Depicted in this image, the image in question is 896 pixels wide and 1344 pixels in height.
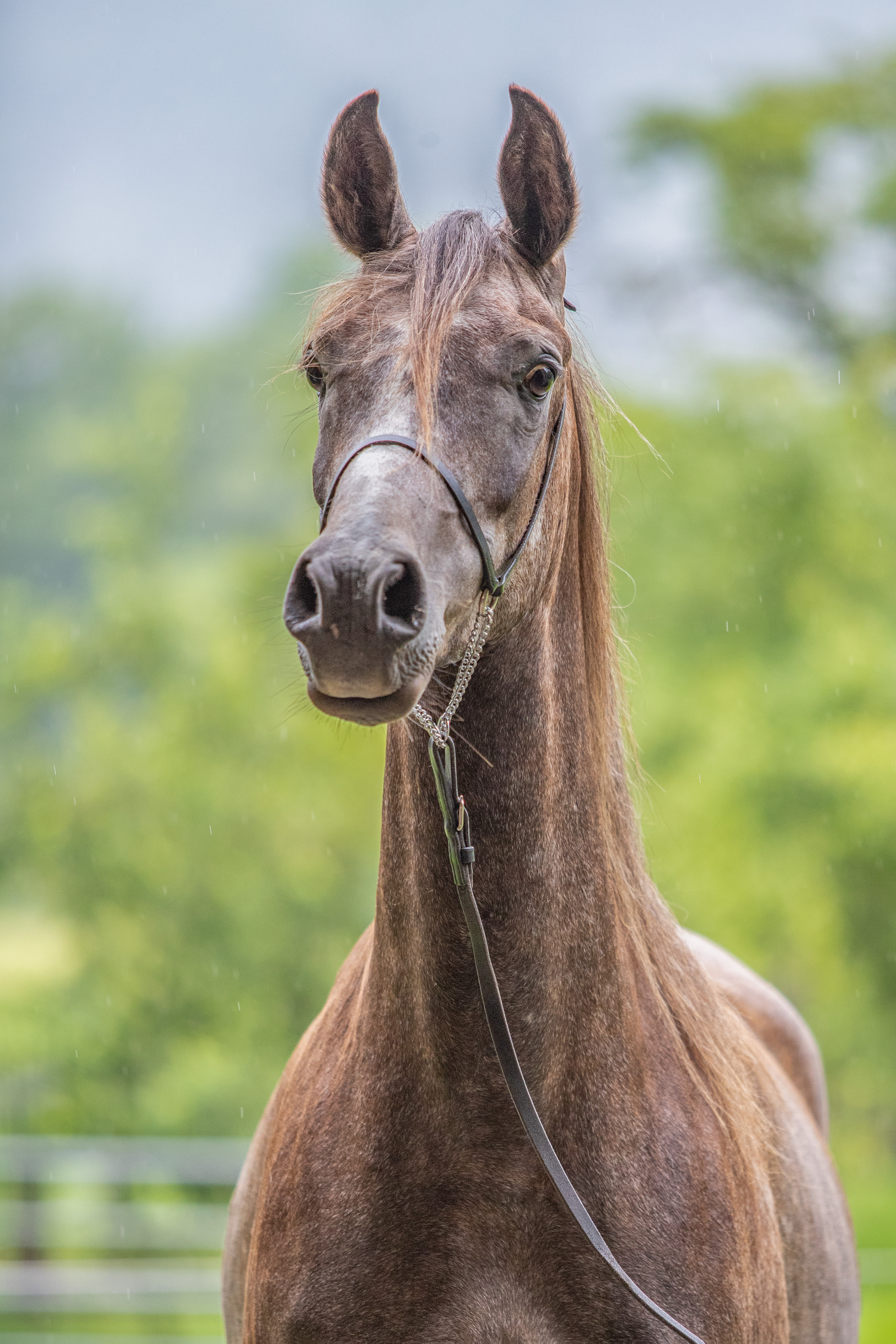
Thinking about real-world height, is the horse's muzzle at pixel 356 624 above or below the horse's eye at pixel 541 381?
below

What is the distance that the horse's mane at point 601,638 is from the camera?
2072 mm

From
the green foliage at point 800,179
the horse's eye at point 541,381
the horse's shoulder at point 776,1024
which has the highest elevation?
the green foliage at point 800,179

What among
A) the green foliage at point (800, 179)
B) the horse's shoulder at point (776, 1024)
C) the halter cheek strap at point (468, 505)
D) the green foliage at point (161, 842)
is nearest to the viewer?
the halter cheek strap at point (468, 505)

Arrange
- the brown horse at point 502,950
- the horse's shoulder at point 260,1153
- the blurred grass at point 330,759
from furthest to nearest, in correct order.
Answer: the blurred grass at point 330,759 < the horse's shoulder at point 260,1153 < the brown horse at point 502,950

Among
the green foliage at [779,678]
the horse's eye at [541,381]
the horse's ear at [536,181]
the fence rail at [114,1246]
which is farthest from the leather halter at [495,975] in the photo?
the fence rail at [114,1246]

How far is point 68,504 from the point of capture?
1445cm

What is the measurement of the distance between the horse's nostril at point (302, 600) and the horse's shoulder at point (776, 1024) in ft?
7.32

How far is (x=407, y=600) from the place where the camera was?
5.76ft

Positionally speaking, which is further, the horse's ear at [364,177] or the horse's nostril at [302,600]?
the horse's ear at [364,177]

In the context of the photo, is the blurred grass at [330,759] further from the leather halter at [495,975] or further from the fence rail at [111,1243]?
the leather halter at [495,975]

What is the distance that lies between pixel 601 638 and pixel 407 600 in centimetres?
Result: 73

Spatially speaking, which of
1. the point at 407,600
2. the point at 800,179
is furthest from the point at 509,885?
the point at 800,179

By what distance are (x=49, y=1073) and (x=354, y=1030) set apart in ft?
35.3

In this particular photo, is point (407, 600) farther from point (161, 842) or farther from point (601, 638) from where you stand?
point (161, 842)
